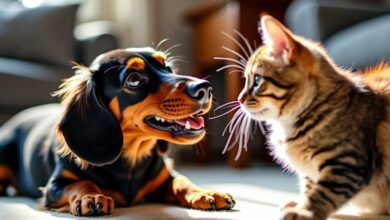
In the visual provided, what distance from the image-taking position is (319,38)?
2404mm

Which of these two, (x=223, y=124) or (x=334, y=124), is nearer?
(x=334, y=124)

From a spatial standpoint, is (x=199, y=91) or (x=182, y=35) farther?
(x=182, y=35)

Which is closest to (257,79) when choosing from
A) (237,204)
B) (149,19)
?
(237,204)

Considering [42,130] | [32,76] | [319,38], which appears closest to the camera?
[42,130]

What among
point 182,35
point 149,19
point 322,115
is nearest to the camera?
point 322,115

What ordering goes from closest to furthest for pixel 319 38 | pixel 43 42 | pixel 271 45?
pixel 271 45, pixel 319 38, pixel 43 42

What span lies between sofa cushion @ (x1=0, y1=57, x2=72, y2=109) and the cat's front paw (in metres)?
1.78

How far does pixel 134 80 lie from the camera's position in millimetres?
1361

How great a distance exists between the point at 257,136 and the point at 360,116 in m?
2.21

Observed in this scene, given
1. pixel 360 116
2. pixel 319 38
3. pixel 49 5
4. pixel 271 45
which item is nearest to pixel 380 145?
pixel 360 116

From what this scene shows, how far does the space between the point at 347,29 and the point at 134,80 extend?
1.39 m

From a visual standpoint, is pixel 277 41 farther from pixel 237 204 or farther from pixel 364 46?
pixel 364 46

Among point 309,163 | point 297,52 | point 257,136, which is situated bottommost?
point 309,163

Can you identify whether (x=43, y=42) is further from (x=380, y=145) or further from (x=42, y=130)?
(x=380, y=145)
